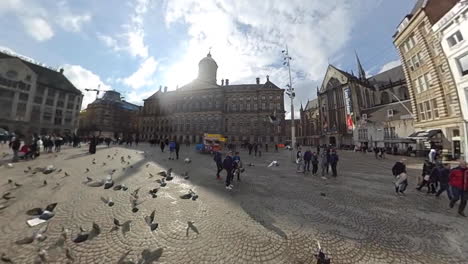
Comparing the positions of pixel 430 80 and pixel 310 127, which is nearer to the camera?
pixel 430 80

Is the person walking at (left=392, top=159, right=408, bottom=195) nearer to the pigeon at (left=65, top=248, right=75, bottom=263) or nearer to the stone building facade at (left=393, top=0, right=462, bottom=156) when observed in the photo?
the pigeon at (left=65, top=248, right=75, bottom=263)

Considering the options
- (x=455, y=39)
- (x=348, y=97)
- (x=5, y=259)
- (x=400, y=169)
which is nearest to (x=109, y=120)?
(x=5, y=259)

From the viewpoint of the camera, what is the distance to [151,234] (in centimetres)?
355

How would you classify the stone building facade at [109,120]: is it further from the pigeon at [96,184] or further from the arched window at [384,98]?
the arched window at [384,98]

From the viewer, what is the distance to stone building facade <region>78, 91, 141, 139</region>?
62.5 meters

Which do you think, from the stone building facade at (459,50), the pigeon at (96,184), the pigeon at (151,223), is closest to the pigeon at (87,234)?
the pigeon at (151,223)

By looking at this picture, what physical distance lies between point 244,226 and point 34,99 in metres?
67.4

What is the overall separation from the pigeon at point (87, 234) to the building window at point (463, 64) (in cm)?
2680

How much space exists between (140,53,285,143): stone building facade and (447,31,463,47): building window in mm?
31651

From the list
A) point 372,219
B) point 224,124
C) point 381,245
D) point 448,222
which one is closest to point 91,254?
point 381,245

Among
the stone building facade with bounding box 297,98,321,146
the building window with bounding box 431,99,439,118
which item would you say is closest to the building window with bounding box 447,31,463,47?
the building window with bounding box 431,99,439,118

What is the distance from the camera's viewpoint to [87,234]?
3369 mm

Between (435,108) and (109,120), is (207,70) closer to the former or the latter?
(109,120)

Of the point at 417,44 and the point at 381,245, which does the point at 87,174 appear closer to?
the point at 381,245
